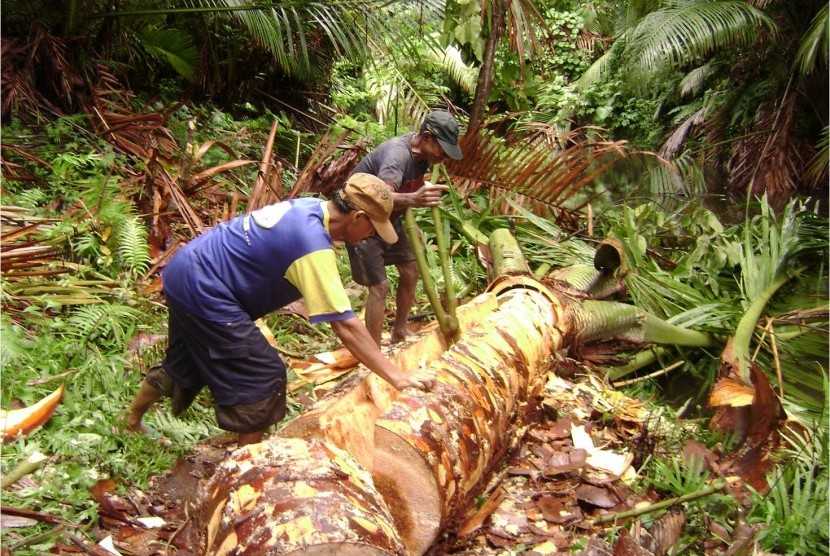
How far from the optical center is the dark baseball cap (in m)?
3.99

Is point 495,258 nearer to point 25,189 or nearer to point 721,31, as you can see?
point 25,189

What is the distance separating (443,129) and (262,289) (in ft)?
5.50

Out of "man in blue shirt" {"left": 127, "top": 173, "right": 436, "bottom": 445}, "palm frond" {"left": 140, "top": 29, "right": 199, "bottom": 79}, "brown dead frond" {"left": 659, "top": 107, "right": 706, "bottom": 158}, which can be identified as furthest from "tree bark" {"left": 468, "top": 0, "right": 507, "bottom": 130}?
"brown dead frond" {"left": 659, "top": 107, "right": 706, "bottom": 158}

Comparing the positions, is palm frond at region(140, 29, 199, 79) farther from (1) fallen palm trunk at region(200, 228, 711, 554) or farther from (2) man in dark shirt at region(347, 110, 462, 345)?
(1) fallen palm trunk at region(200, 228, 711, 554)

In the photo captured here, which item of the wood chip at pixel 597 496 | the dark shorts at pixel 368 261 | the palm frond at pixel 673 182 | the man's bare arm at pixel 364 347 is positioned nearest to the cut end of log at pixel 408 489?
the man's bare arm at pixel 364 347

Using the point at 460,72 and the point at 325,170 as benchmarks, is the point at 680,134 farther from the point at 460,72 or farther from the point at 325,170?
the point at 325,170

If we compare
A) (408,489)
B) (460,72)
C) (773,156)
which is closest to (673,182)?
(773,156)

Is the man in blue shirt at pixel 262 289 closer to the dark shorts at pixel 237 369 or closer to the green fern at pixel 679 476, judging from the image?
the dark shorts at pixel 237 369

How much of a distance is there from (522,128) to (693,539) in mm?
5348

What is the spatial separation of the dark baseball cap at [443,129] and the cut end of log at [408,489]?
2035mm

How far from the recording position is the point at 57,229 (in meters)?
4.22

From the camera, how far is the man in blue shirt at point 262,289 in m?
2.65

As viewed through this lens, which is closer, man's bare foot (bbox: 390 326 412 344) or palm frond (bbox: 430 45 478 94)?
man's bare foot (bbox: 390 326 412 344)

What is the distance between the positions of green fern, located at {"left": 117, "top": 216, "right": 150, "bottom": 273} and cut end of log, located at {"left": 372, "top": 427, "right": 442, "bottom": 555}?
2.48 metres
